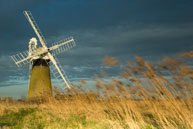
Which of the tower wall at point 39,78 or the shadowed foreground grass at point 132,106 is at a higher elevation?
the shadowed foreground grass at point 132,106

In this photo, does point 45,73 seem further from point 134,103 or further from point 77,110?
point 134,103

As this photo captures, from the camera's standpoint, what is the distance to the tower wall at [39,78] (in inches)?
711

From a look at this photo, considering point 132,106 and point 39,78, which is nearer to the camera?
point 132,106

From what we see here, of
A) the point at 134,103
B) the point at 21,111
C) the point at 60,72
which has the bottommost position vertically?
the point at 60,72

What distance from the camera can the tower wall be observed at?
1806cm

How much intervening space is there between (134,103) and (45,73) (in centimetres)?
1461

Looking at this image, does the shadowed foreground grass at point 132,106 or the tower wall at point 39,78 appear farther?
the tower wall at point 39,78

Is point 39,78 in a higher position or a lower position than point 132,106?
lower

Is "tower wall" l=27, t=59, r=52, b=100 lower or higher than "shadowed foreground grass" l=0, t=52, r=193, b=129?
lower

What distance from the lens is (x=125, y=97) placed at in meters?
4.94

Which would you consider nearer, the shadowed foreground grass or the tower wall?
the shadowed foreground grass

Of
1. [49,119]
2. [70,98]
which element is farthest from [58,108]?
[49,119]

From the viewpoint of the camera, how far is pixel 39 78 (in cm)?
1814

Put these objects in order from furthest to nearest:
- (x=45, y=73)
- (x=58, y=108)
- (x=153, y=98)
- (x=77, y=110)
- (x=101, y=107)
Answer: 1. (x=45, y=73)
2. (x=58, y=108)
3. (x=77, y=110)
4. (x=101, y=107)
5. (x=153, y=98)
